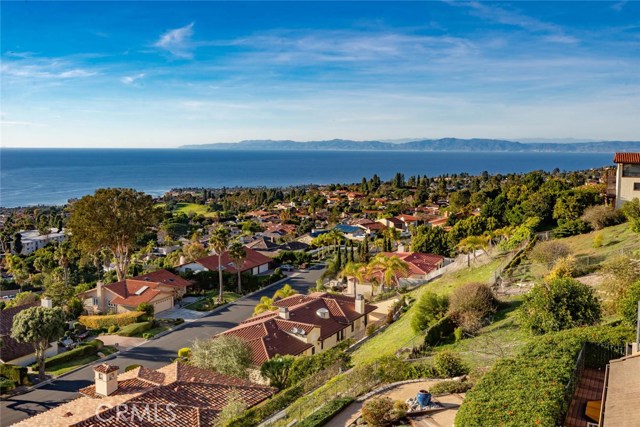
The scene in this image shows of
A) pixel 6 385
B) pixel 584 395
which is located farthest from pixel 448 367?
pixel 6 385

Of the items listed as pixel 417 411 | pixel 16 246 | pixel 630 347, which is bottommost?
pixel 16 246

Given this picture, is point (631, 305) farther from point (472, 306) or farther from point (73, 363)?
point (73, 363)

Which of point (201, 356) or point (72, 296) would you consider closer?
point (201, 356)

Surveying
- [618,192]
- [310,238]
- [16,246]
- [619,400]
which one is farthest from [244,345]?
[16,246]

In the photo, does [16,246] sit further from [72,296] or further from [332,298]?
[332,298]

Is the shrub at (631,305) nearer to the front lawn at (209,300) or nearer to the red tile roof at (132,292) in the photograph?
the front lawn at (209,300)
